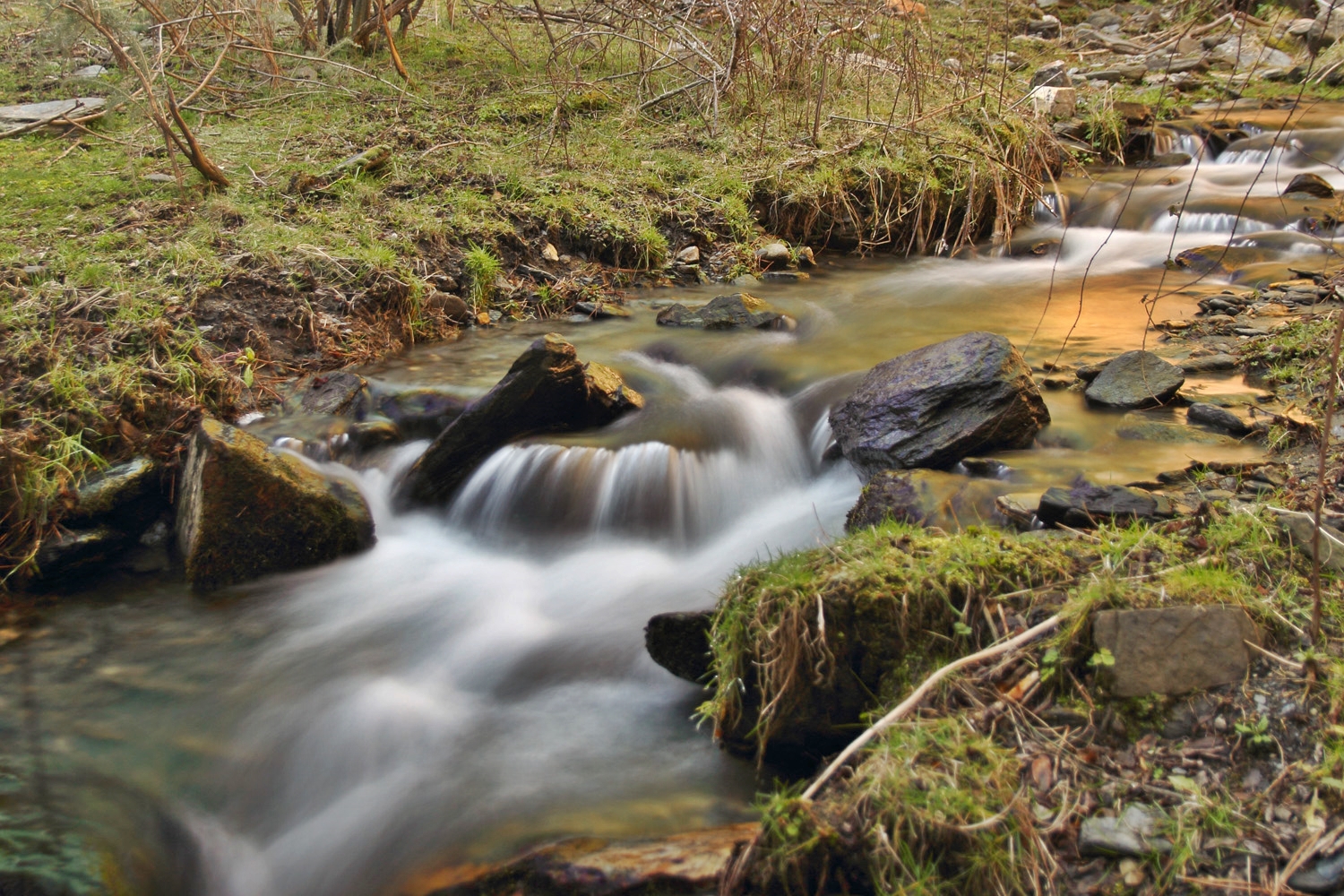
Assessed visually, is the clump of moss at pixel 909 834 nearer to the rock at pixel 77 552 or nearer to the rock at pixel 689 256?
the rock at pixel 77 552

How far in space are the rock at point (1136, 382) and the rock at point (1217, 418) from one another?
0.59 ft

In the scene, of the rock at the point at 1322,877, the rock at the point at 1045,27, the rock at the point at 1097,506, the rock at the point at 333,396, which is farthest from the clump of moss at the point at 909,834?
the rock at the point at 1045,27

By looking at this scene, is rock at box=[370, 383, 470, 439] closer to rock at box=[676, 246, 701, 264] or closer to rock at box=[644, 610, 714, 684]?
rock at box=[644, 610, 714, 684]

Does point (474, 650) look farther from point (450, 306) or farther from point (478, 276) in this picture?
point (478, 276)

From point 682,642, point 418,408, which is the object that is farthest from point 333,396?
point 682,642

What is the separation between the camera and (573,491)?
4207mm

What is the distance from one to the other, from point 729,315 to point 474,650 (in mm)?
3148

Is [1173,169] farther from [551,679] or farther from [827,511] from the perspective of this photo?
[551,679]

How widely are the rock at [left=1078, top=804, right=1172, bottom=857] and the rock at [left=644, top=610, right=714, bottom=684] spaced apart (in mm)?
1164

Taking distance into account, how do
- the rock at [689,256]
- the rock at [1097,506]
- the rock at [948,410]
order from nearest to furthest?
the rock at [1097,506] < the rock at [948,410] < the rock at [689,256]

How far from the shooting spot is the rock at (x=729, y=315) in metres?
5.95

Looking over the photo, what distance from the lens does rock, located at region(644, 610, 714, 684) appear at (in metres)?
2.82

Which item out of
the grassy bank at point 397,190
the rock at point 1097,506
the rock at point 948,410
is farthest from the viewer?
the grassy bank at point 397,190

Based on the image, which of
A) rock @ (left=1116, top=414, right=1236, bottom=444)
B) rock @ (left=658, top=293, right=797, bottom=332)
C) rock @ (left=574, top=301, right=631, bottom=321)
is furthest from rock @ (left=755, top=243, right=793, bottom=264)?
rock @ (left=1116, top=414, right=1236, bottom=444)
